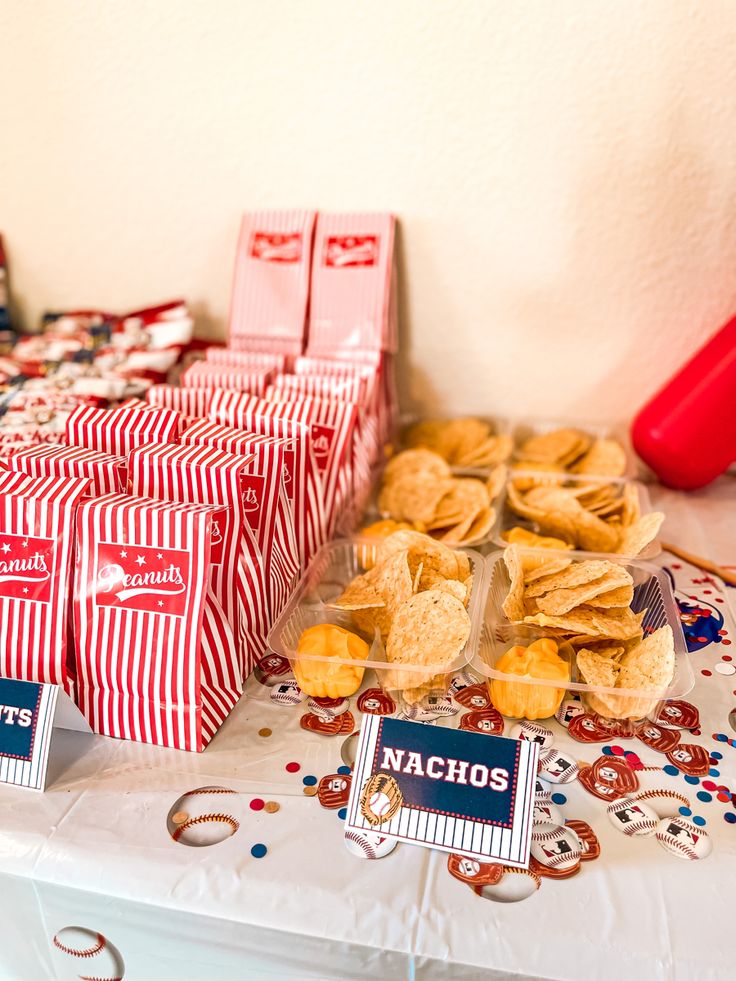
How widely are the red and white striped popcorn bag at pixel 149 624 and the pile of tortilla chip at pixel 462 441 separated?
880 mm

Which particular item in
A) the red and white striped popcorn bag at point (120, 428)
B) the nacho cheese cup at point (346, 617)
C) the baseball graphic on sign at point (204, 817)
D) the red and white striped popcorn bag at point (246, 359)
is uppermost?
the red and white striped popcorn bag at point (246, 359)

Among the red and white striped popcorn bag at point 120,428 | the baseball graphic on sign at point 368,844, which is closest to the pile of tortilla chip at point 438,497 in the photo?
the red and white striped popcorn bag at point 120,428

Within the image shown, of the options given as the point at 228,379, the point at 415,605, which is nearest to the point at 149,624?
the point at 415,605

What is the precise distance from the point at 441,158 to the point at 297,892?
1560mm

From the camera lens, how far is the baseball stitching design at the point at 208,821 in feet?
3.54

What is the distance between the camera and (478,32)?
168 cm

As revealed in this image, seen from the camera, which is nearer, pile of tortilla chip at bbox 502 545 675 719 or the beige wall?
pile of tortilla chip at bbox 502 545 675 719

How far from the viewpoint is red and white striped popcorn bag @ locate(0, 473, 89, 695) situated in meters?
1.23

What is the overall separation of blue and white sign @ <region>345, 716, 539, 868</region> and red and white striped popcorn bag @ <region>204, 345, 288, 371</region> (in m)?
1.00

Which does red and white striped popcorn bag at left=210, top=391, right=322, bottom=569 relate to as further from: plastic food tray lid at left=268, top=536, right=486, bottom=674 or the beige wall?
→ the beige wall

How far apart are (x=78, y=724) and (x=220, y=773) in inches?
10.3

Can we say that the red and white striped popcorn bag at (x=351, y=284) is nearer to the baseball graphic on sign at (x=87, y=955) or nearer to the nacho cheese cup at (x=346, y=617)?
the nacho cheese cup at (x=346, y=617)

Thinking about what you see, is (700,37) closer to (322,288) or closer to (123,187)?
(322,288)

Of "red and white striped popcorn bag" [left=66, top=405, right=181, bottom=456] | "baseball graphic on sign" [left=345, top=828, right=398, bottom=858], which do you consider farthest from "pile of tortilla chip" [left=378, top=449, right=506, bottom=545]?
"baseball graphic on sign" [left=345, top=828, right=398, bottom=858]
